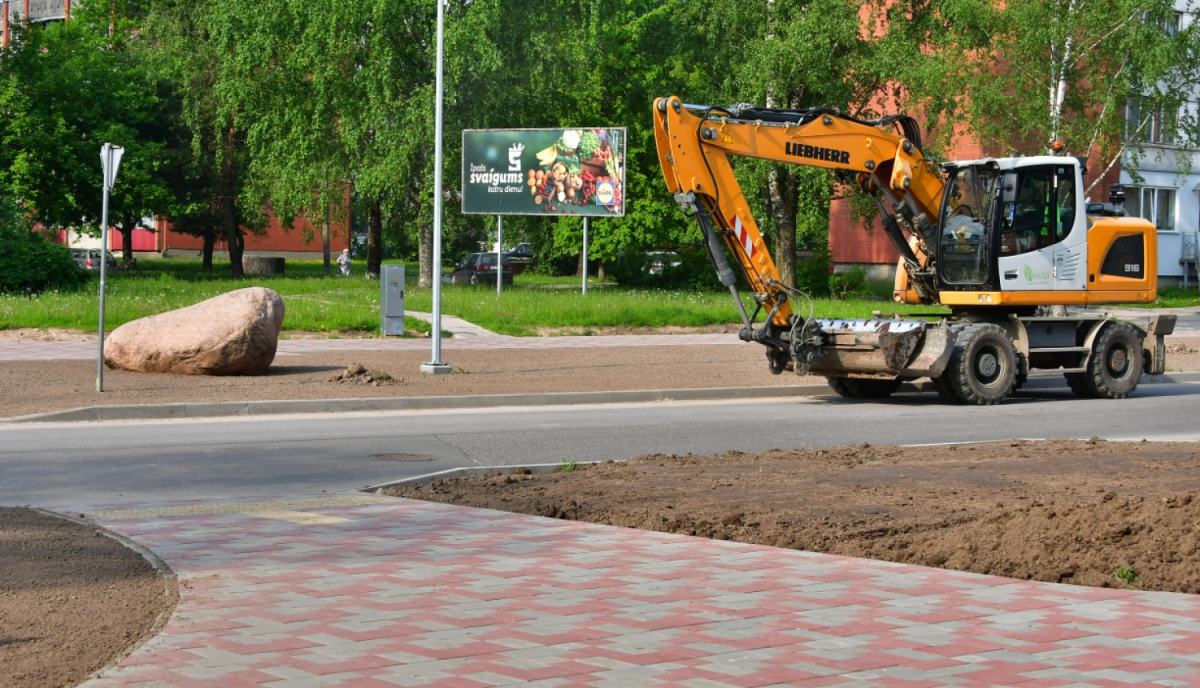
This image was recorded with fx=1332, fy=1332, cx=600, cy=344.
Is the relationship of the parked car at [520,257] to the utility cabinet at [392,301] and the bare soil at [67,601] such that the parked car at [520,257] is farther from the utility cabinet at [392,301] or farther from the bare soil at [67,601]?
the bare soil at [67,601]

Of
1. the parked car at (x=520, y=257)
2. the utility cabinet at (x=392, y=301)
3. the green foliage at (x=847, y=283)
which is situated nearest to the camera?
the utility cabinet at (x=392, y=301)

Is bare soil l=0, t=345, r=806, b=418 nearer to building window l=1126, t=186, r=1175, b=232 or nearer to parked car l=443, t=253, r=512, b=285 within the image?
parked car l=443, t=253, r=512, b=285

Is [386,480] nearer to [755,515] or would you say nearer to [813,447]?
[755,515]

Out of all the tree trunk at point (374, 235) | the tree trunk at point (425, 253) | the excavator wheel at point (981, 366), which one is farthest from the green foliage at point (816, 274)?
the excavator wheel at point (981, 366)

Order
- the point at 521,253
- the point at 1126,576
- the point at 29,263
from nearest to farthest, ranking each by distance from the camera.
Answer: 1. the point at 1126,576
2. the point at 29,263
3. the point at 521,253

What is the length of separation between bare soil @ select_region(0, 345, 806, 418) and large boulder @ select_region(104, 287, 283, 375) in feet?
0.73

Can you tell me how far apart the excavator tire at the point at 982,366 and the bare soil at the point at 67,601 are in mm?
12141

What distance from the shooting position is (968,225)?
18.5 meters

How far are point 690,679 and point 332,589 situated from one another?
218cm

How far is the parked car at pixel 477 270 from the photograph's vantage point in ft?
177

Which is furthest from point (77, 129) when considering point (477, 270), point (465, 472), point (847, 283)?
point (465, 472)

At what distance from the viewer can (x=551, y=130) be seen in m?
36.8

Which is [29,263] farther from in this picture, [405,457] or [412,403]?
[405,457]

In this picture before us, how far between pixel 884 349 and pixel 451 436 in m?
6.05
